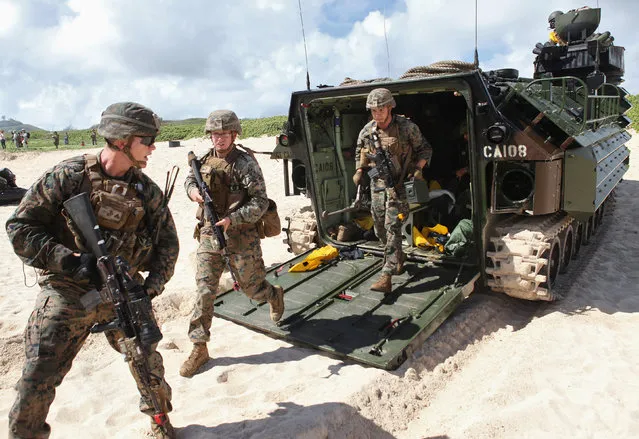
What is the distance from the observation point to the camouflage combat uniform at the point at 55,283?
2.70m

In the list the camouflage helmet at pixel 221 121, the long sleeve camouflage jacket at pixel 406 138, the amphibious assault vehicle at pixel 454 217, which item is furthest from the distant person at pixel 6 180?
the camouflage helmet at pixel 221 121

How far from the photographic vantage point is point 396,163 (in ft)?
18.1

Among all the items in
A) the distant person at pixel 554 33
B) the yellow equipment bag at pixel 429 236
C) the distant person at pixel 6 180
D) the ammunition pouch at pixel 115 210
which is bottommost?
the yellow equipment bag at pixel 429 236

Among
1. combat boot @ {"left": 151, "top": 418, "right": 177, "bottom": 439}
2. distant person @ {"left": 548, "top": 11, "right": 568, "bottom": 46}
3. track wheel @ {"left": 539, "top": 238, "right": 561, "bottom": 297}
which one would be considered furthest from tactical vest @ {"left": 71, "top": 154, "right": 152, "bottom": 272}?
distant person @ {"left": 548, "top": 11, "right": 568, "bottom": 46}

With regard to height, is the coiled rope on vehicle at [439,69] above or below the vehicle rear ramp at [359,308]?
above

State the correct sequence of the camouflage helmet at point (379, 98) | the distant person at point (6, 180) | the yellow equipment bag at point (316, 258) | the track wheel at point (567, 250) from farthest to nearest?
1. the distant person at point (6, 180)
2. the track wheel at point (567, 250)
3. the yellow equipment bag at point (316, 258)
4. the camouflage helmet at point (379, 98)

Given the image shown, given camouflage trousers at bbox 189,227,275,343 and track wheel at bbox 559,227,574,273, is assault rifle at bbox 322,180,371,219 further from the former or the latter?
track wheel at bbox 559,227,574,273

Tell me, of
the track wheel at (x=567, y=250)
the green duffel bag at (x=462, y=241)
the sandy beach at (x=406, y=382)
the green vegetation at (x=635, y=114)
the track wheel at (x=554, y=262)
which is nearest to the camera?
the sandy beach at (x=406, y=382)

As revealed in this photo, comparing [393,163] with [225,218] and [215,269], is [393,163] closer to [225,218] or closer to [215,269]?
[225,218]

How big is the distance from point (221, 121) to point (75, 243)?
1.66m

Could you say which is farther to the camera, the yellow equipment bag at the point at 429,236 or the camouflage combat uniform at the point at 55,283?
the yellow equipment bag at the point at 429,236

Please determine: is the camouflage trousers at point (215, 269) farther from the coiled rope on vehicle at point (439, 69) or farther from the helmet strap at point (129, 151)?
the coiled rope on vehicle at point (439, 69)

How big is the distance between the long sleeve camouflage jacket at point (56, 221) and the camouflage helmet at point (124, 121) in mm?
239

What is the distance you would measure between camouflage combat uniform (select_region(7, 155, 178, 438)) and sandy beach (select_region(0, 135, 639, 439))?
74 cm
